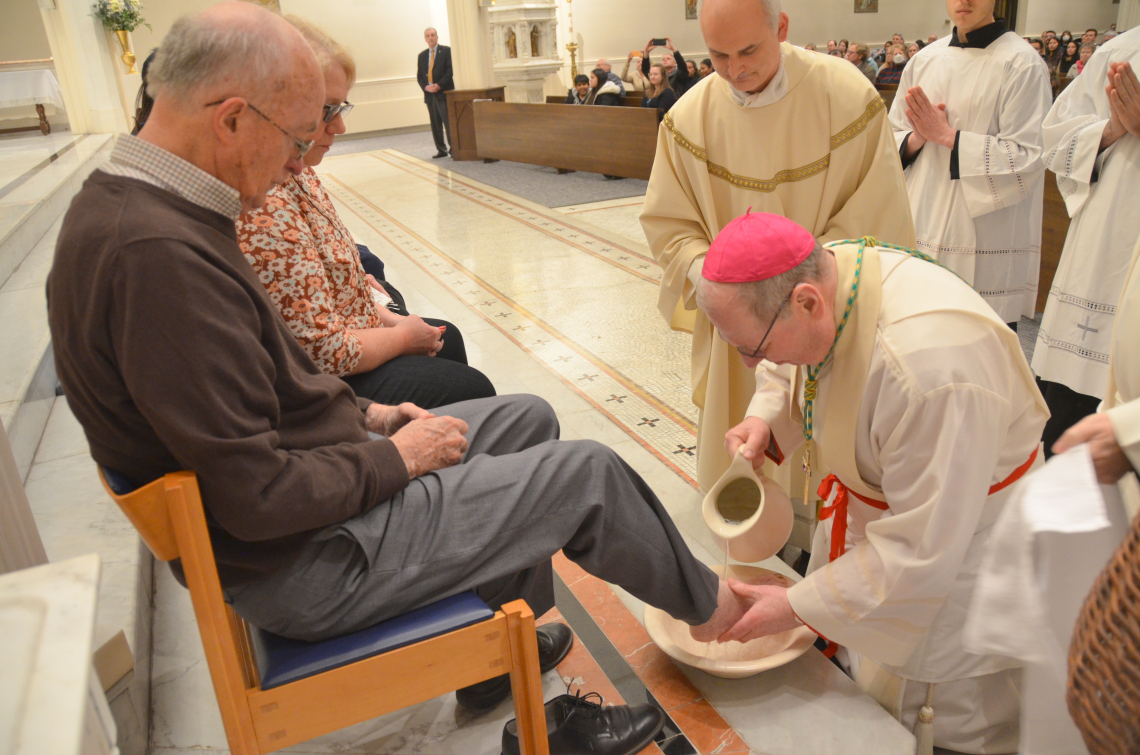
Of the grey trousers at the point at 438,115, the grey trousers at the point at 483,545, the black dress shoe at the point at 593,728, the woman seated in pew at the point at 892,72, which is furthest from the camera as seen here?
the grey trousers at the point at 438,115

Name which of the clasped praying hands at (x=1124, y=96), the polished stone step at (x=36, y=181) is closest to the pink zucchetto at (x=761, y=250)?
the clasped praying hands at (x=1124, y=96)

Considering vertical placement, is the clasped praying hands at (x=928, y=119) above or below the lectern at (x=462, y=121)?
above

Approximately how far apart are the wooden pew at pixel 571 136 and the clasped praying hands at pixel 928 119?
19.3ft

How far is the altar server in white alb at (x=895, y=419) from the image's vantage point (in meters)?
1.61

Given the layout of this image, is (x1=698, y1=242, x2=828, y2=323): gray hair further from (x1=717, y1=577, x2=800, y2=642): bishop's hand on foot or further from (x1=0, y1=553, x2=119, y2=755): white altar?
(x1=0, y1=553, x2=119, y2=755): white altar

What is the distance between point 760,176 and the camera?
103 inches

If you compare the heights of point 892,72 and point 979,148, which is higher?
point 979,148

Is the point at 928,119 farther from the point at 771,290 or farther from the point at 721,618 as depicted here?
the point at 721,618

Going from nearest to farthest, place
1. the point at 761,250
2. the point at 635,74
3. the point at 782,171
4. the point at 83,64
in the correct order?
the point at 761,250 → the point at 782,171 → the point at 83,64 → the point at 635,74

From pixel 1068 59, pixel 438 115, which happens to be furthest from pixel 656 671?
pixel 1068 59

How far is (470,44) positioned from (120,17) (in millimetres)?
4853

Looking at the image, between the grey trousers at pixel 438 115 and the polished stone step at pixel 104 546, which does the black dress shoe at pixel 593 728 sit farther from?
the grey trousers at pixel 438 115

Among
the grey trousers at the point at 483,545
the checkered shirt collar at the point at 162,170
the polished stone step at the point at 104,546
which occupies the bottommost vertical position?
the polished stone step at the point at 104,546

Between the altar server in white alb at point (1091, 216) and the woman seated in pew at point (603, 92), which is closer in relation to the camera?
the altar server in white alb at point (1091, 216)
